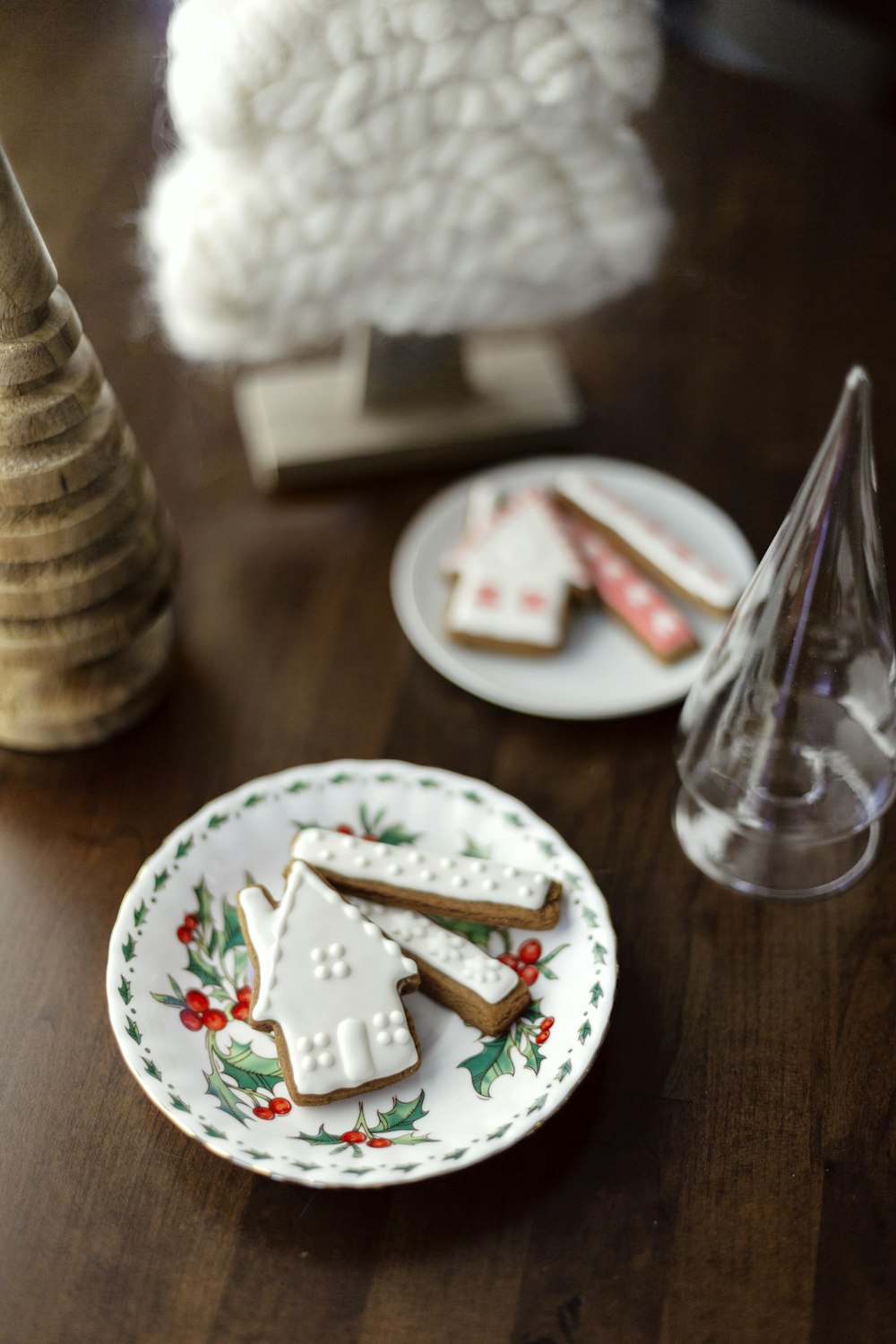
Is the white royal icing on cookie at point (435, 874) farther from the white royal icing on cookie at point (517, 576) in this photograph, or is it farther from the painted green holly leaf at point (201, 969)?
the white royal icing on cookie at point (517, 576)

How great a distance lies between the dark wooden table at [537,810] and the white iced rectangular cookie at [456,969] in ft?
0.19

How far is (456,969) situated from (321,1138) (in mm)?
97

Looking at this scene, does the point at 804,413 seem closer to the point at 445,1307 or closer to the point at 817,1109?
the point at 817,1109

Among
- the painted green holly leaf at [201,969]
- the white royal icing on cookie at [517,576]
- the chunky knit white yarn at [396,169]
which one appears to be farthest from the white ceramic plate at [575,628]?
the painted green holly leaf at [201,969]

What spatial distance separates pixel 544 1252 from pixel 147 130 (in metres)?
0.73

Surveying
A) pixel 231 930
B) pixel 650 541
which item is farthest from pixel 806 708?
pixel 231 930

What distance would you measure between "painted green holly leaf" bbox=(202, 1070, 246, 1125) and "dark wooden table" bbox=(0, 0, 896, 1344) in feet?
0.10

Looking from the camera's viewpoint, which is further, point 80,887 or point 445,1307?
point 80,887

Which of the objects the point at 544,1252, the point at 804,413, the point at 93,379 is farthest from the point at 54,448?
the point at 804,413

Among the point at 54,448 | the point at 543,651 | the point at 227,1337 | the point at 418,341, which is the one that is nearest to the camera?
the point at 227,1337

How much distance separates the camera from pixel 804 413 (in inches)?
36.3

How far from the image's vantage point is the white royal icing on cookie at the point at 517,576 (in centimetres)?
74

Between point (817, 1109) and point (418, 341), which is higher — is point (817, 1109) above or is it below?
below

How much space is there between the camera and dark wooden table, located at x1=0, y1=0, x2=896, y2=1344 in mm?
502
